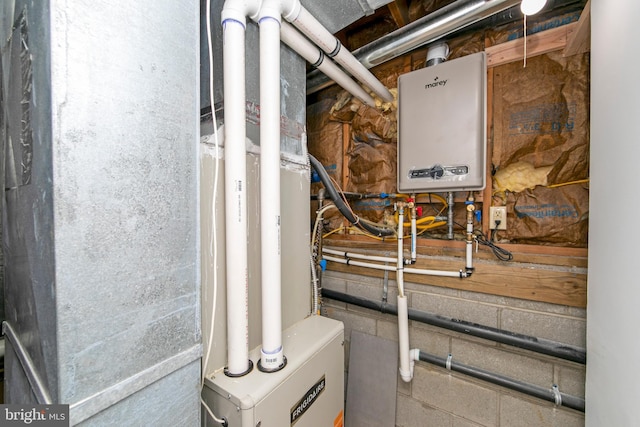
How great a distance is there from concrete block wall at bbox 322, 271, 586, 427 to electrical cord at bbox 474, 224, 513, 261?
212mm

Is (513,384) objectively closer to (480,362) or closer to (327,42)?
(480,362)

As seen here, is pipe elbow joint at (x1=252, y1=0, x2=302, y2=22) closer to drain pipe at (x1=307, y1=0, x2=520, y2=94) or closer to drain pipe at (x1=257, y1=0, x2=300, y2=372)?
drain pipe at (x1=257, y1=0, x2=300, y2=372)

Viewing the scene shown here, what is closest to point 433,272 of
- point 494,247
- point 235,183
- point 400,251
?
point 400,251

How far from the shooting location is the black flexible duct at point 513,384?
112cm

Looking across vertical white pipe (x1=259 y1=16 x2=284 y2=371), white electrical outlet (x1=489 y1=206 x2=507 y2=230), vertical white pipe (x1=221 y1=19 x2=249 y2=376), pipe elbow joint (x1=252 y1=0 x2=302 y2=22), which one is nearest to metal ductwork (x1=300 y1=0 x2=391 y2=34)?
pipe elbow joint (x1=252 y1=0 x2=302 y2=22)

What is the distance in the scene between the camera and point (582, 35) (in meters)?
1.08

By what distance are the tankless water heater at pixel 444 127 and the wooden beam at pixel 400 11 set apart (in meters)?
0.37

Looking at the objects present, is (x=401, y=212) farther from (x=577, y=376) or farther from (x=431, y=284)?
(x=577, y=376)

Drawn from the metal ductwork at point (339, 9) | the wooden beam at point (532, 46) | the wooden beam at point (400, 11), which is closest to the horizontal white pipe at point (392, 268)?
the wooden beam at point (532, 46)

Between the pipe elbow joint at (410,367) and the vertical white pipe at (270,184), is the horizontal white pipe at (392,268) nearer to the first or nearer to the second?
the pipe elbow joint at (410,367)

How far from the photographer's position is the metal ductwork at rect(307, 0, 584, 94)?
3.66 feet

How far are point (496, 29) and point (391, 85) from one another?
590 millimetres

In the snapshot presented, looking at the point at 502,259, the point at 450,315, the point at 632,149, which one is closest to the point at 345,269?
the point at 450,315

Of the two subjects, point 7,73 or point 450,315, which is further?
point 450,315
